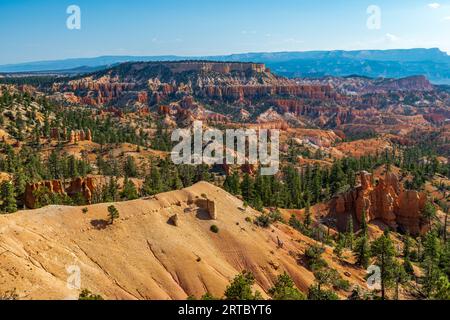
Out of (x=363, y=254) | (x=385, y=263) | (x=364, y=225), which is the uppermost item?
(x=385, y=263)

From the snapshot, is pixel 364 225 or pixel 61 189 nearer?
pixel 61 189

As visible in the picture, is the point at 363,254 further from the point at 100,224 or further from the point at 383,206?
the point at 100,224

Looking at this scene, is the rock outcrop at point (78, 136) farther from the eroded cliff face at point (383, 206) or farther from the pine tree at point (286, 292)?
the pine tree at point (286, 292)

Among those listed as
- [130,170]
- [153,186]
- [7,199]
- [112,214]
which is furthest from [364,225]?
[7,199]

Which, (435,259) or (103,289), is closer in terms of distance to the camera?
(103,289)
